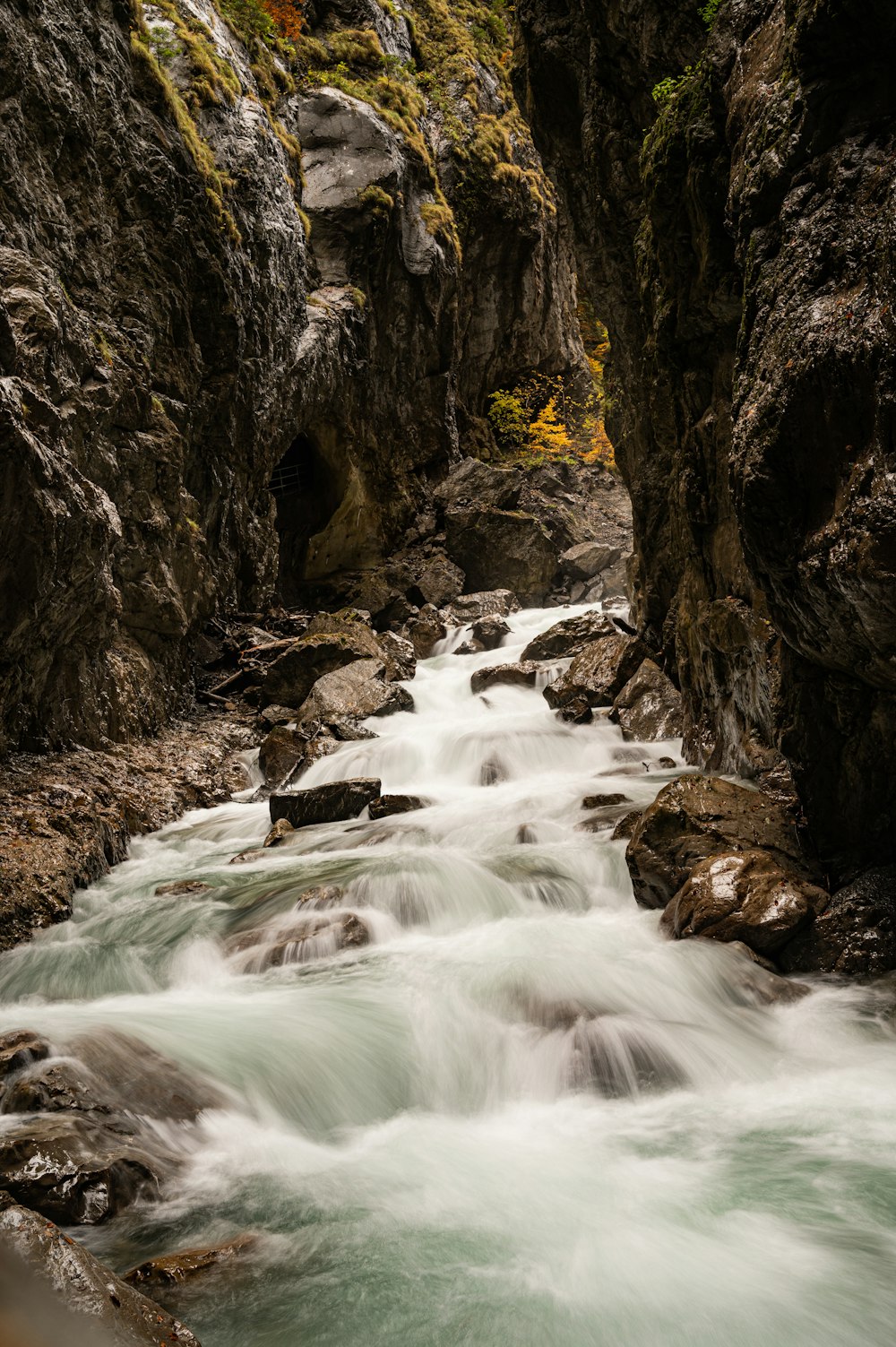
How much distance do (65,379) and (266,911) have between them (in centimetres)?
702

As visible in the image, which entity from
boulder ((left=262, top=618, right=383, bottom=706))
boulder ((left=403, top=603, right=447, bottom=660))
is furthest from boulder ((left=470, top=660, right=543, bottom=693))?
boulder ((left=403, top=603, right=447, bottom=660))

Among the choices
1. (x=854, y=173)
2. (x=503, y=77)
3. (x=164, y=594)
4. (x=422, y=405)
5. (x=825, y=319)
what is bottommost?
→ (x=164, y=594)

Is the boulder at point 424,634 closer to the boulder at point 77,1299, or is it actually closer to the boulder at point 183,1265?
the boulder at point 183,1265

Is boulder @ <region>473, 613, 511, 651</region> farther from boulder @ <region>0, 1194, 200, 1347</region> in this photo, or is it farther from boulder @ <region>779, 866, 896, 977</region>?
boulder @ <region>0, 1194, 200, 1347</region>

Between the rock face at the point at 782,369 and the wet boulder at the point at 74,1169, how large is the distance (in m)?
4.32

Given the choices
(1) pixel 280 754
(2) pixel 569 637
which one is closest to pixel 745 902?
(1) pixel 280 754

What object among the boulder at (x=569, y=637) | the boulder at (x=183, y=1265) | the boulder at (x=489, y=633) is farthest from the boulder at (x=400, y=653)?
the boulder at (x=183, y=1265)

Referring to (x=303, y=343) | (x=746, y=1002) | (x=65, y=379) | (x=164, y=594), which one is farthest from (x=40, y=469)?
(x=303, y=343)

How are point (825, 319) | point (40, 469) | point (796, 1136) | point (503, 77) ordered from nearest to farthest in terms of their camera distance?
point (796, 1136) < point (825, 319) < point (40, 469) < point (503, 77)

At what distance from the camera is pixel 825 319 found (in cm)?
427

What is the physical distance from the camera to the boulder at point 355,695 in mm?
13961

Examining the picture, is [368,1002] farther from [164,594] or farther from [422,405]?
[422,405]

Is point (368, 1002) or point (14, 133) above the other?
point (14, 133)

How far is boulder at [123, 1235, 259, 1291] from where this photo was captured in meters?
2.83
